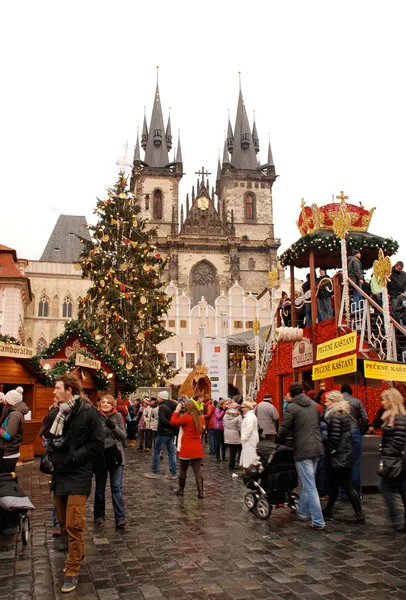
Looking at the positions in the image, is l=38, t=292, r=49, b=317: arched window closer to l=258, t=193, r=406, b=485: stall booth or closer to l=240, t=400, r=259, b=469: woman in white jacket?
l=258, t=193, r=406, b=485: stall booth

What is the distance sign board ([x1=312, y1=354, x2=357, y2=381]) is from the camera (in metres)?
8.56

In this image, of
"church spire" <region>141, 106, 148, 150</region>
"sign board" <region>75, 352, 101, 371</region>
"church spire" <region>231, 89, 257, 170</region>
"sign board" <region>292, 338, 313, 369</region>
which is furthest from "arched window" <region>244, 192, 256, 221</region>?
"sign board" <region>292, 338, 313, 369</region>

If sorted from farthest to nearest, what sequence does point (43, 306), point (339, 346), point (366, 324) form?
point (43, 306) < point (366, 324) < point (339, 346)

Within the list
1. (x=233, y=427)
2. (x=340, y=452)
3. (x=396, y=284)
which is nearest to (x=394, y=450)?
(x=340, y=452)

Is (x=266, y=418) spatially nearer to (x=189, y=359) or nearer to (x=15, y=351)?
(x=15, y=351)

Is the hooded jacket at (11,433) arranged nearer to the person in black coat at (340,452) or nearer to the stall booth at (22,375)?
the person in black coat at (340,452)

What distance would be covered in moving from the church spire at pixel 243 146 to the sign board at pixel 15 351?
5947 centimetres

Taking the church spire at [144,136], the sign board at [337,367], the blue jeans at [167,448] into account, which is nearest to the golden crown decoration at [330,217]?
the sign board at [337,367]

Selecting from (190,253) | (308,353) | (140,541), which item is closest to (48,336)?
(190,253)

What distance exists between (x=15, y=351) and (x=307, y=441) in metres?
7.77

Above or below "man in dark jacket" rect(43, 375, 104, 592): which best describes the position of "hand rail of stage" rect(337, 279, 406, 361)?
above

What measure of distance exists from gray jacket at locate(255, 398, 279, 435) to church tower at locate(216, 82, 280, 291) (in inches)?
2027

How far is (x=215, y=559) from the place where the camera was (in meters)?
4.96

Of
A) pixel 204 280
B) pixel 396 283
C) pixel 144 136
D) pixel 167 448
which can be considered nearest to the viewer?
pixel 167 448
